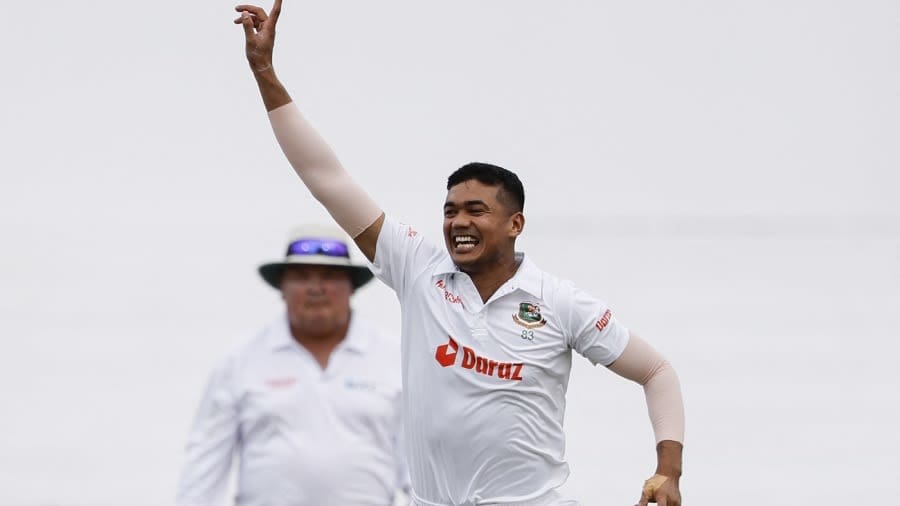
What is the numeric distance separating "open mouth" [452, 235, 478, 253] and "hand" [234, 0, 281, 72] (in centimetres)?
63

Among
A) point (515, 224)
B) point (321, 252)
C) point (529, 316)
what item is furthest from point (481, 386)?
point (321, 252)

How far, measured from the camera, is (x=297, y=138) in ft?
14.9

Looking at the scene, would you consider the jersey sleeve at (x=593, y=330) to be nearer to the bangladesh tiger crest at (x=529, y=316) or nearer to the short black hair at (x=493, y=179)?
the bangladesh tiger crest at (x=529, y=316)

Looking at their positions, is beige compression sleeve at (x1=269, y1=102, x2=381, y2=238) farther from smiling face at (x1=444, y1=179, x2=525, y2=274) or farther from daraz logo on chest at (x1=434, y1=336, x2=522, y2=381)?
daraz logo on chest at (x1=434, y1=336, x2=522, y2=381)

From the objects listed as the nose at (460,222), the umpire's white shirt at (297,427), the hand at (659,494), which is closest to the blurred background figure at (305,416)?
the umpire's white shirt at (297,427)

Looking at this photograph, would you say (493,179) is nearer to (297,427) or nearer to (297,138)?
(297,138)

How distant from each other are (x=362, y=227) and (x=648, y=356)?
31.7 inches

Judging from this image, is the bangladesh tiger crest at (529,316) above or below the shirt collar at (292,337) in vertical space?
below

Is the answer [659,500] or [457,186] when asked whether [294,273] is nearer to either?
[457,186]

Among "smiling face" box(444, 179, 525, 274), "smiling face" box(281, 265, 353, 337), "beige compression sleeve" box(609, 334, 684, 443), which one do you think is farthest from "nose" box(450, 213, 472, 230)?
"smiling face" box(281, 265, 353, 337)

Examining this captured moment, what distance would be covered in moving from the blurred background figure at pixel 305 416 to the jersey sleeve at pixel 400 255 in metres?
0.66

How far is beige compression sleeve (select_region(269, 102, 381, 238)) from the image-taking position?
14.9ft

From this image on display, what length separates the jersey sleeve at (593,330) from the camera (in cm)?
466

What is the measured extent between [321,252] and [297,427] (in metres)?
0.63
